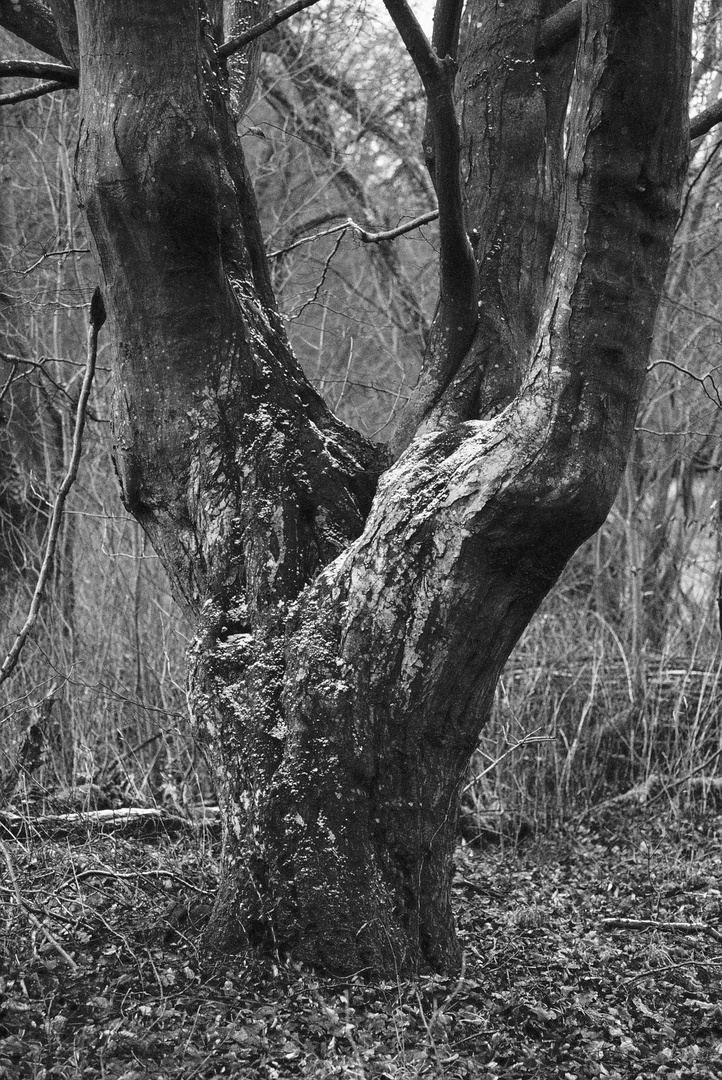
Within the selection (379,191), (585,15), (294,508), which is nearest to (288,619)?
(294,508)

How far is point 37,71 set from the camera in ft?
9.22

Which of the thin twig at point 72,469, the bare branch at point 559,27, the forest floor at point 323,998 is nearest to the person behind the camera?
the forest floor at point 323,998

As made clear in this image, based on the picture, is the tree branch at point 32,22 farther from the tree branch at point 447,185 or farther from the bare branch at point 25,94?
the tree branch at point 447,185

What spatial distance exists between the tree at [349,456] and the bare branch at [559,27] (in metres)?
0.04

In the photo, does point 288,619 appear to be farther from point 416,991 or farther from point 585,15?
point 585,15

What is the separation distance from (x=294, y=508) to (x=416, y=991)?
4.46 ft

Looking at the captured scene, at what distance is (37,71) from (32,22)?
51 cm

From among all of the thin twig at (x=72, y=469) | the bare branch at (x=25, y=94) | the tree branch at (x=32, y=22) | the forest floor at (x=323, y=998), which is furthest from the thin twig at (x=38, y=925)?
the tree branch at (x=32, y=22)

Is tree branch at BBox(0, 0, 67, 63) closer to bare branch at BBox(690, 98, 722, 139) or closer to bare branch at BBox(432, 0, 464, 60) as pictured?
bare branch at BBox(432, 0, 464, 60)

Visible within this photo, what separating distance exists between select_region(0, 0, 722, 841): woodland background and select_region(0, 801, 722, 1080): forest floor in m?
1.27

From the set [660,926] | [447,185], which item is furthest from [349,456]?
[660,926]

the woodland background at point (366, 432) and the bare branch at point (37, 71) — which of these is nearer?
the bare branch at point (37, 71)

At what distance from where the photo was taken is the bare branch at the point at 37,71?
8.91 feet

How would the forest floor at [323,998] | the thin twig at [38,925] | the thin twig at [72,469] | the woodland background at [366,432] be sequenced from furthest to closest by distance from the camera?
the woodland background at [366,432], the thin twig at [72,469], the thin twig at [38,925], the forest floor at [323,998]
